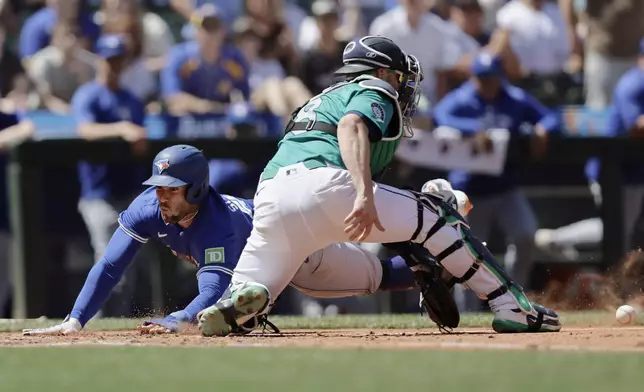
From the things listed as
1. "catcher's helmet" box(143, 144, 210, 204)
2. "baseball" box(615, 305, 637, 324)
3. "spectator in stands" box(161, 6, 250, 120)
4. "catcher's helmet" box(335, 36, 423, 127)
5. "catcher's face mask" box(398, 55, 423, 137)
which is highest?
"spectator in stands" box(161, 6, 250, 120)

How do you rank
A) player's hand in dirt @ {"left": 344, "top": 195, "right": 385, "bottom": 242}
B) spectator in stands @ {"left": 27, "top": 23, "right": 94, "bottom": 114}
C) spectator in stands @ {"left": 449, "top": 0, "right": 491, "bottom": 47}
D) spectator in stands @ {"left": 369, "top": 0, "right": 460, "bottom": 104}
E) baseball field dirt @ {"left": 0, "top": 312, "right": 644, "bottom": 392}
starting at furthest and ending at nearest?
spectator in stands @ {"left": 449, "top": 0, "right": 491, "bottom": 47} < spectator in stands @ {"left": 369, "top": 0, "right": 460, "bottom": 104} < spectator in stands @ {"left": 27, "top": 23, "right": 94, "bottom": 114} < player's hand in dirt @ {"left": 344, "top": 195, "right": 385, "bottom": 242} < baseball field dirt @ {"left": 0, "top": 312, "right": 644, "bottom": 392}

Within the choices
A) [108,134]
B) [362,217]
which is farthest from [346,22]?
[362,217]

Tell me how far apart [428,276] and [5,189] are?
21.0 feet

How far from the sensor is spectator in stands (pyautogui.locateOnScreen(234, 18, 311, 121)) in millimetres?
12195

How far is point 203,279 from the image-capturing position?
24.0 feet

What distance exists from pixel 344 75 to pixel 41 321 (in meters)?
3.76

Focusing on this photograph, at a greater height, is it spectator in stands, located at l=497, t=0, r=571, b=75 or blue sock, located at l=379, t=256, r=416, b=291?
spectator in stands, located at l=497, t=0, r=571, b=75

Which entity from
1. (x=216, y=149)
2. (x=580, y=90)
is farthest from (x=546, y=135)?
(x=216, y=149)

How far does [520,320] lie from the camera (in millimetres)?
7043

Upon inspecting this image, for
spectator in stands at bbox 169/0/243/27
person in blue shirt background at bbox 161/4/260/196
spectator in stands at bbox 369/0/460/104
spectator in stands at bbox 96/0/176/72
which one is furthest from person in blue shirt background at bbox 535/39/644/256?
spectator in stands at bbox 96/0/176/72

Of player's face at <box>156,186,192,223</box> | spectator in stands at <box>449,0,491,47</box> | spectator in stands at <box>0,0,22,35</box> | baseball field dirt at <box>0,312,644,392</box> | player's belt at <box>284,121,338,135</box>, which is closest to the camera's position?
baseball field dirt at <box>0,312,644,392</box>

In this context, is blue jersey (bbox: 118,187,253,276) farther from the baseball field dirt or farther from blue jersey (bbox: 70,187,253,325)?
the baseball field dirt

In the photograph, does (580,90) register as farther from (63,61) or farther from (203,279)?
(203,279)

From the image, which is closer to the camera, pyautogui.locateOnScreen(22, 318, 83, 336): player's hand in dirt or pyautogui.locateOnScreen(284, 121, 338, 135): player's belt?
pyautogui.locateOnScreen(284, 121, 338, 135): player's belt
